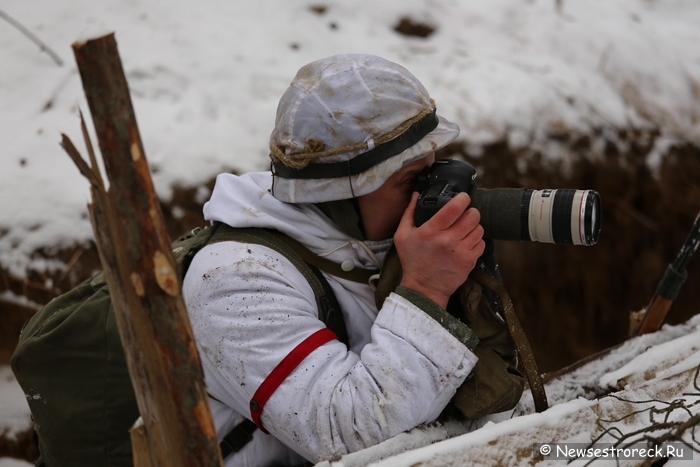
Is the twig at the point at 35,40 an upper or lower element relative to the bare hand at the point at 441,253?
upper

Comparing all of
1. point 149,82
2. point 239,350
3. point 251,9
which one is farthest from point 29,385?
point 251,9

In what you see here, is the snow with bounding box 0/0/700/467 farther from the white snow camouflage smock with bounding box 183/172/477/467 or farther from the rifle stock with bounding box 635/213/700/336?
the white snow camouflage smock with bounding box 183/172/477/467

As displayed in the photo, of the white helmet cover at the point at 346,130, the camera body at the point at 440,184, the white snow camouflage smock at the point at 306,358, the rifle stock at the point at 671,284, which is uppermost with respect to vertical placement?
the white helmet cover at the point at 346,130

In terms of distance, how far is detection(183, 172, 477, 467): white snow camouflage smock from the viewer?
4.52 ft

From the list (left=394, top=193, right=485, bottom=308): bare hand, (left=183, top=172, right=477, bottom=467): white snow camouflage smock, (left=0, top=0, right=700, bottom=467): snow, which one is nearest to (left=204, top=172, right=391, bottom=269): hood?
(left=183, top=172, right=477, bottom=467): white snow camouflage smock

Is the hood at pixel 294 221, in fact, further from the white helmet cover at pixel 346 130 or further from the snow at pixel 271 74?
the snow at pixel 271 74

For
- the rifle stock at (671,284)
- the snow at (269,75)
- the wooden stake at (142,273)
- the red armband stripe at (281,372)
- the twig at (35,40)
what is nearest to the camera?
the wooden stake at (142,273)

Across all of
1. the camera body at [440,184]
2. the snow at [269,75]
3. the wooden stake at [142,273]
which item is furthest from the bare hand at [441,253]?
the snow at [269,75]

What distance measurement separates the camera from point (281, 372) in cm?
138

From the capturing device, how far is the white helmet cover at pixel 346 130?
4.88 ft

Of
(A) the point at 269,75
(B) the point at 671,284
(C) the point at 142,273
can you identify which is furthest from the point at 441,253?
(A) the point at 269,75

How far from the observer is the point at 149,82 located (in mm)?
3711

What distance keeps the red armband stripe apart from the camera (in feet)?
1.16

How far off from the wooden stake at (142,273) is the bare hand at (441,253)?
0.57 m
